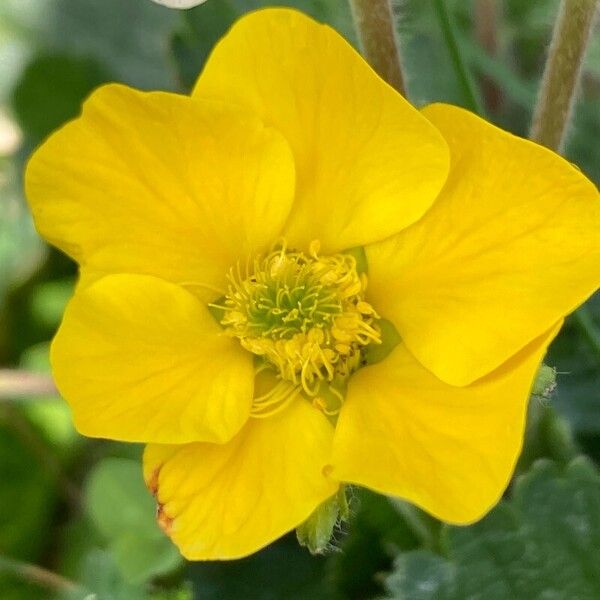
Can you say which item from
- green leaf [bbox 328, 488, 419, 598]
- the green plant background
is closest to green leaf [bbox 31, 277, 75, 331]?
the green plant background

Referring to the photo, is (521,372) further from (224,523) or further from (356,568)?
(356,568)

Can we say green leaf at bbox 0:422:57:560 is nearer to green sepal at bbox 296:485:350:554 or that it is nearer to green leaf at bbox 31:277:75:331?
green leaf at bbox 31:277:75:331

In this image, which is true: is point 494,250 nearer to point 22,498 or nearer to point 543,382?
point 543,382

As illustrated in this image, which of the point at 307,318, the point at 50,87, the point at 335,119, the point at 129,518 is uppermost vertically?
the point at 335,119

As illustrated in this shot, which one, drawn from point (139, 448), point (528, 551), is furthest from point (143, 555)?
point (528, 551)

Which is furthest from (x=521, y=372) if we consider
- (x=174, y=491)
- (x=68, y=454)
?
(x=68, y=454)

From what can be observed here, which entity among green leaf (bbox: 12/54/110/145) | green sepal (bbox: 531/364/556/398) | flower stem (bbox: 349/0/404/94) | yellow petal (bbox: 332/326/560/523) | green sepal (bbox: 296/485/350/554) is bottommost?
green leaf (bbox: 12/54/110/145)

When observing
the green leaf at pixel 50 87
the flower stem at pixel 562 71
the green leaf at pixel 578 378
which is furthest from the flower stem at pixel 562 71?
the green leaf at pixel 50 87
